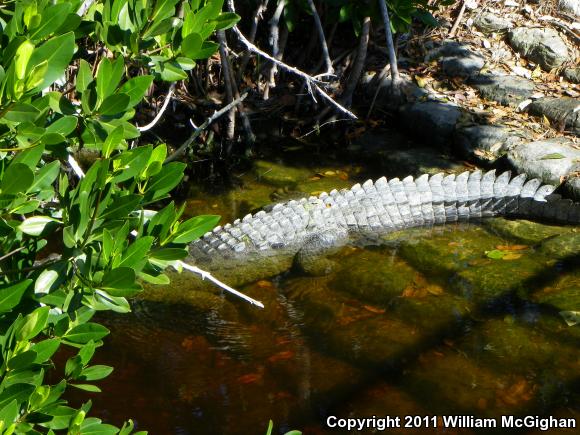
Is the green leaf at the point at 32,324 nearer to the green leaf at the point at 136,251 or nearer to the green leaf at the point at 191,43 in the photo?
the green leaf at the point at 136,251

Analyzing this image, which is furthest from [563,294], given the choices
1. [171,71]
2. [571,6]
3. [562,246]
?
[571,6]

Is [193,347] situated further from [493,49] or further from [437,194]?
[493,49]

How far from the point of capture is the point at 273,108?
718cm

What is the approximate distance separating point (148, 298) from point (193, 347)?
591 millimetres

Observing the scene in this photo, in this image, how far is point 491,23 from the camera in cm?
779

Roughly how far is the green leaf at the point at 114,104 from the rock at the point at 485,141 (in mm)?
5010

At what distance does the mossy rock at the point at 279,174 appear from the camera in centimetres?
621

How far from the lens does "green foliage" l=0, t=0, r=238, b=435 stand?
143 centimetres

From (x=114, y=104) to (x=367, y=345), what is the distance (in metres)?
2.49

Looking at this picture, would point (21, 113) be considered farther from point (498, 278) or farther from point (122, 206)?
point (498, 278)

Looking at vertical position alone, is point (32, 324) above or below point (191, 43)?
below

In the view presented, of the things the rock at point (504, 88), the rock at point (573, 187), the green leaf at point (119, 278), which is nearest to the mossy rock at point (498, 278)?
the rock at point (573, 187)

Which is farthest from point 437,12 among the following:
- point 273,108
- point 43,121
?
point 43,121

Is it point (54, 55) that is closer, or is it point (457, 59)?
point (54, 55)
